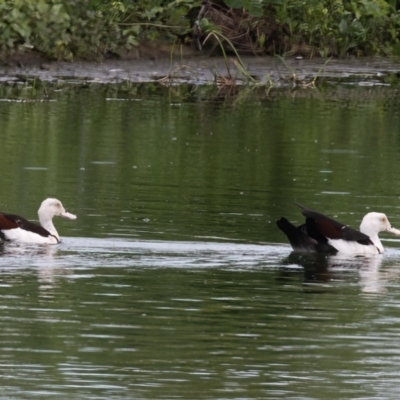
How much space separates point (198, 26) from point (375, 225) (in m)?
19.6

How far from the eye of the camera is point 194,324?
394 inches

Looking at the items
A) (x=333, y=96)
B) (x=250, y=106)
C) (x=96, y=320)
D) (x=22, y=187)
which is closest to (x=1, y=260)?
(x=96, y=320)

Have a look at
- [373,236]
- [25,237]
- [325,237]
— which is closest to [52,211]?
[25,237]

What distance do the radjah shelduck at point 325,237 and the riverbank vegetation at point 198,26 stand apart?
1738 centimetres

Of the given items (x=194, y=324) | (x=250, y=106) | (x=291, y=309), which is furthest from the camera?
(x=250, y=106)

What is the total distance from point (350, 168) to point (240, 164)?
52.4 inches

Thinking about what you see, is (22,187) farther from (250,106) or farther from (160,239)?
(250,106)

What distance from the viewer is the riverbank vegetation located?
3072 cm

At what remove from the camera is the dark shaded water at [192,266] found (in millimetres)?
8672

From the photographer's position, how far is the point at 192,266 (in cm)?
1227

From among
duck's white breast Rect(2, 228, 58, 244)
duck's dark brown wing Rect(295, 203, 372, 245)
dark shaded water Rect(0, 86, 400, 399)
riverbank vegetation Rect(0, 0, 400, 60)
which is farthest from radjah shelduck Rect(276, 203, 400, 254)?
riverbank vegetation Rect(0, 0, 400, 60)

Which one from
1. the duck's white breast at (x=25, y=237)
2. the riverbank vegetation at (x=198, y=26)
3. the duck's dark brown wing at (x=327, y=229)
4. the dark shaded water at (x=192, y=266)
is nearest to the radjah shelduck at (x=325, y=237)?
the duck's dark brown wing at (x=327, y=229)

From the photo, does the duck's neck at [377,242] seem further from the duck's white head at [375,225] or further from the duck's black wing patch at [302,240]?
the duck's black wing patch at [302,240]

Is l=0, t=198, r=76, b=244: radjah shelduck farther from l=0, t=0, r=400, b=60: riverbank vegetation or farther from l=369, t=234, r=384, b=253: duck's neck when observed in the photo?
l=0, t=0, r=400, b=60: riverbank vegetation
